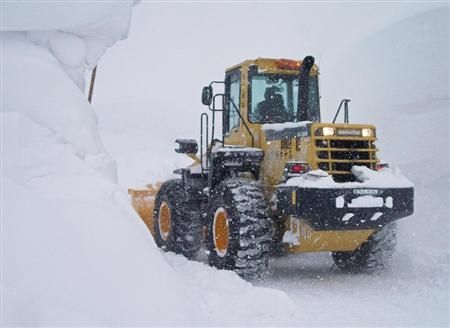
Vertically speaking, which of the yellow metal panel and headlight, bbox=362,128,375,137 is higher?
headlight, bbox=362,128,375,137

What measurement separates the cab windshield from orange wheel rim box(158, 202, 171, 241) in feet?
8.89

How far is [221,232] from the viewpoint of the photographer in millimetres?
7363

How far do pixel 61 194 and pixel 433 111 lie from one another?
480 inches

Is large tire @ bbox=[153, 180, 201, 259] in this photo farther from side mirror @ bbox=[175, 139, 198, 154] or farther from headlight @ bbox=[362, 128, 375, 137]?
headlight @ bbox=[362, 128, 375, 137]

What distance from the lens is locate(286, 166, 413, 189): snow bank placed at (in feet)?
20.8

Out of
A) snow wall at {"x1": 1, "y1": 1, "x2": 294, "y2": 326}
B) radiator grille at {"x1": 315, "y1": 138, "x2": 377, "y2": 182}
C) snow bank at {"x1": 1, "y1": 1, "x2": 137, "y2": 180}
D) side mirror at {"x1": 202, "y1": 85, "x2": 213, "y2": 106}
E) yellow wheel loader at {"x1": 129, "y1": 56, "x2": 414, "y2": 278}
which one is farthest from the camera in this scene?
side mirror at {"x1": 202, "y1": 85, "x2": 213, "y2": 106}

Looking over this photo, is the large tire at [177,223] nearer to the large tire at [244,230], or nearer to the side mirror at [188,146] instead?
the side mirror at [188,146]

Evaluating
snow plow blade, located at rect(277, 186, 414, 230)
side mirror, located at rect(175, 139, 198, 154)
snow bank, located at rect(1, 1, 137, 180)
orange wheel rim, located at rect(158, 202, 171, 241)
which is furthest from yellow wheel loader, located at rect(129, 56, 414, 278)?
snow bank, located at rect(1, 1, 137, 180)

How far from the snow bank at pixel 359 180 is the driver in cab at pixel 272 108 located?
1.57 metres

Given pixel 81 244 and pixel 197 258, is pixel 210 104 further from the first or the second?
pixel 81 244

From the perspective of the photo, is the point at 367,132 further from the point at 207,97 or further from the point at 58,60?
the point at 58,60

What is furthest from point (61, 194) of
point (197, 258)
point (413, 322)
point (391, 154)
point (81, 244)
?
point (391, 154)

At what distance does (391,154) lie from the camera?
48.2ft

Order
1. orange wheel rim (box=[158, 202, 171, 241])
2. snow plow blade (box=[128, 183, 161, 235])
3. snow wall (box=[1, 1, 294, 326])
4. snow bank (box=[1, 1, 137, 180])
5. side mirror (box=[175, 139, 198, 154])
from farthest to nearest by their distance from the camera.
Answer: snow plow blade (box=[128, 183, 161, 235]) → orange wheel rim (box=[158, 202, 171, 241]) → side mirror (box=[175, 139, 198, 154]) → snow bank (box=[1, 1, 137, 180]) → snow wall (box=[1, 1, 294, 326])
